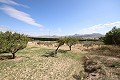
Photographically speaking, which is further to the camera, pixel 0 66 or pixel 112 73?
pixel 0 66

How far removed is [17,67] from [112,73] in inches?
417

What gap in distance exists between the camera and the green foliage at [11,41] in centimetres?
2021

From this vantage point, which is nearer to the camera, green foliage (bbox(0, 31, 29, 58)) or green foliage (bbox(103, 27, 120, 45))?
green foliage (bbox(0, 31, 29, 58))

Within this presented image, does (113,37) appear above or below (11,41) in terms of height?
above

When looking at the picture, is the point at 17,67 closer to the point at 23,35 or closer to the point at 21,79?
the point at 21,79

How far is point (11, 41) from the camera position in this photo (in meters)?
21.0

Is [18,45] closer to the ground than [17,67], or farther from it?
farther from it

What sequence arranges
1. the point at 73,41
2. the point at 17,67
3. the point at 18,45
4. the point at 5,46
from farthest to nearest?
the point at 73,41 < the point at 18,45 < the point at 5,46 < the point at 17,67

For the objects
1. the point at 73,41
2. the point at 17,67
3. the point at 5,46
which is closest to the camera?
the point at 17,67

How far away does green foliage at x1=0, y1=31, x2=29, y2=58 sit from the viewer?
20209 millimetres

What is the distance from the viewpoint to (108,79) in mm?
A: 14133

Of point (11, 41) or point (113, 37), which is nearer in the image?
point (11, 41)

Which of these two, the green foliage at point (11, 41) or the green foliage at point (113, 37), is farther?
the green foliage at point (113, 37)

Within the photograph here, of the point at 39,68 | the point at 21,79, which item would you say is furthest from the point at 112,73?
Result: the point at 21,79
